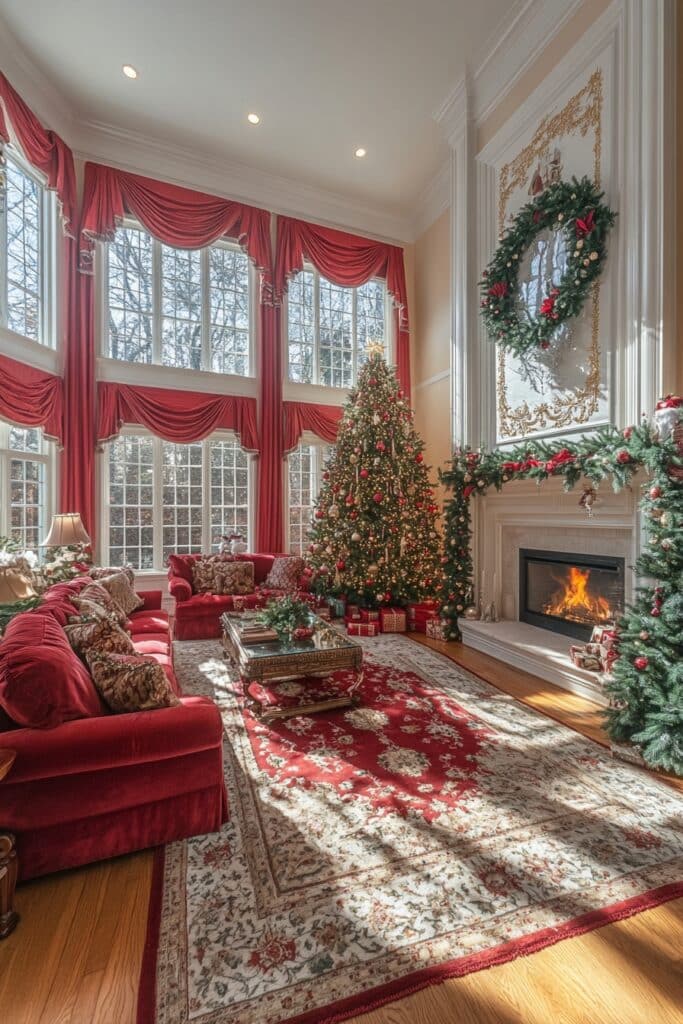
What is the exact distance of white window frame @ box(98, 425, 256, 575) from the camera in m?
6.37

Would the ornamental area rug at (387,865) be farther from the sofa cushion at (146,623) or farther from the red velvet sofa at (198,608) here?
the red velvet sofa at (198,608)

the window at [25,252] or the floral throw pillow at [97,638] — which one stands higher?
the window at [25,252]

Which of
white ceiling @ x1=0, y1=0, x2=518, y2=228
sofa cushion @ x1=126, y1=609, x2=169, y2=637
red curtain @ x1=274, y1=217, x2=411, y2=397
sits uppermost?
white ceiling @ x1=0, y1=0, x2=518, y2=228

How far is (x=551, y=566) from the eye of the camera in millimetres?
4863

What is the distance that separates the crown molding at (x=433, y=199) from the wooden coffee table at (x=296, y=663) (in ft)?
23.0

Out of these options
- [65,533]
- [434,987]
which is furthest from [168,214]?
[434,987]

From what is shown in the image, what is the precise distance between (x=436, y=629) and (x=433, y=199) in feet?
22.4

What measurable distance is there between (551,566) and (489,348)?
2628 mm

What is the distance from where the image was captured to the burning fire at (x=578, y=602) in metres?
4.35

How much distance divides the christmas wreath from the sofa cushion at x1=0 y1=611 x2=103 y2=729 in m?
4.69

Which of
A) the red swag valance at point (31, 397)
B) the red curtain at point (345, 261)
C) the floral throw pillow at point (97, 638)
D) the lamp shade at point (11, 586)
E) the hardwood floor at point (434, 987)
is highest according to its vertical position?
the red curtain at point (345, 261)

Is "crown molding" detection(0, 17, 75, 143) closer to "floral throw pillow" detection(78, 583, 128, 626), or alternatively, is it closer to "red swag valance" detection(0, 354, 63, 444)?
"red swag valance" detection(0, 354, 63, 444)

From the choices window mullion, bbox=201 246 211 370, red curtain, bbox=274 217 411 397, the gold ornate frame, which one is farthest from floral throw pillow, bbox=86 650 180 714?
red curtain, bbox=274 217 411 397

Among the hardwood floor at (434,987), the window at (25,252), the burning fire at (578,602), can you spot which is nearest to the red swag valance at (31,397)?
the window at (25,252)
